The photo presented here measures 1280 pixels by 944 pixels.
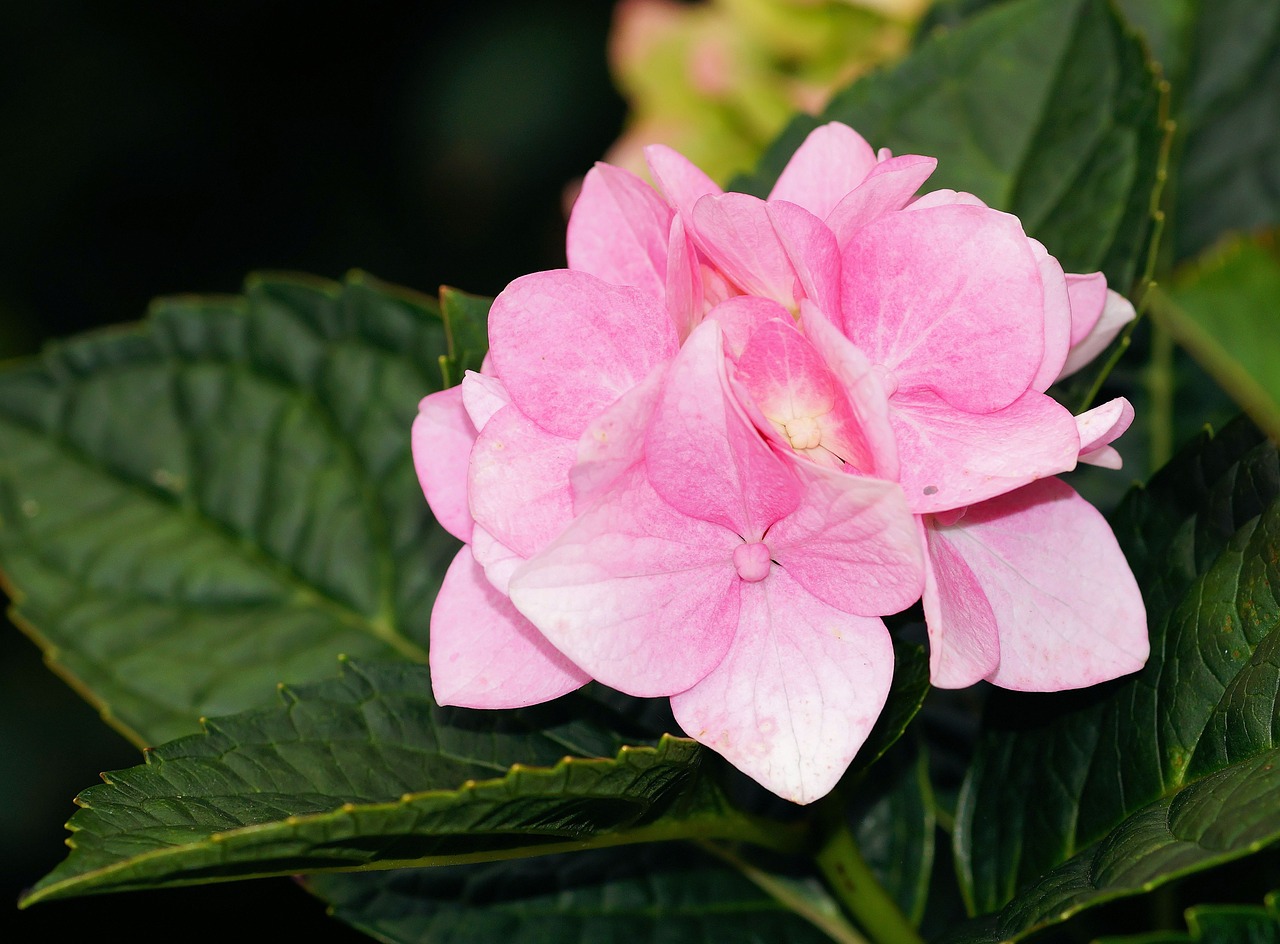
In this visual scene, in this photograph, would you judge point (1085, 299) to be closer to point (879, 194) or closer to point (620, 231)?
point (879, 194)

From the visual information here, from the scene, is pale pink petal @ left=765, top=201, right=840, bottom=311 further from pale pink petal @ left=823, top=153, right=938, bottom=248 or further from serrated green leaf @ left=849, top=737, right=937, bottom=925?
serrated green leaf @ left=849, top=737, right=937, bottom=925

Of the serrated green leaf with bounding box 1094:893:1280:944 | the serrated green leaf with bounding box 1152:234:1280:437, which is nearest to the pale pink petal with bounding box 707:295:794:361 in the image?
the serrated green leaf with bounding box 1094:893:1280:944

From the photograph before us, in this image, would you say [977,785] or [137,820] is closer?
[137,820]

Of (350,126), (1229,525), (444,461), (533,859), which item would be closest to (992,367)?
(1229,525)

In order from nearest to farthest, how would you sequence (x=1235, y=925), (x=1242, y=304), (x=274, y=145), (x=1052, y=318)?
(x=1235, y=925), (x=1052, y=318), (x=1242, y=304), (x=274, y=145)

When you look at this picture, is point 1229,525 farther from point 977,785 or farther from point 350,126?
point 350,126

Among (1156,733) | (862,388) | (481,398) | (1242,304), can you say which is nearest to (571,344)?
(481,398)
